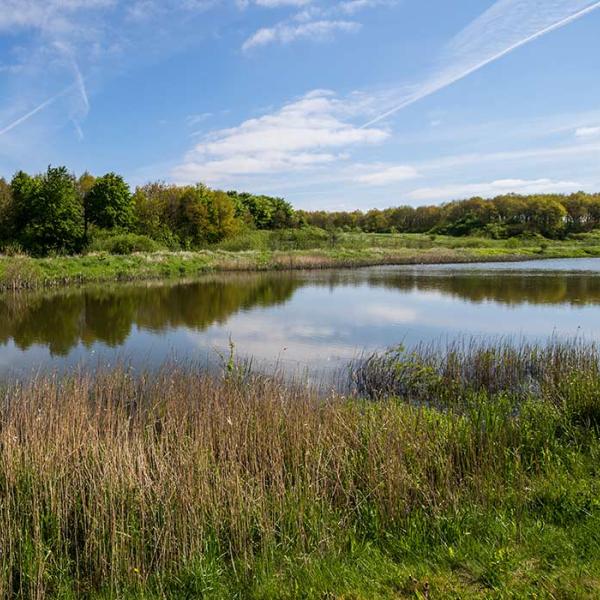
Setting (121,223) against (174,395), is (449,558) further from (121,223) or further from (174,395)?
(121,223)

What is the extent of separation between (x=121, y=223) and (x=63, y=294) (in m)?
21.9

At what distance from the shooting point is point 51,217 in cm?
3972

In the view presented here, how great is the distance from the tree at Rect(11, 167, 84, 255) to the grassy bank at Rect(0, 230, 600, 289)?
6321 millimetres

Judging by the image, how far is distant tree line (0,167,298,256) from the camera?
40094 mm

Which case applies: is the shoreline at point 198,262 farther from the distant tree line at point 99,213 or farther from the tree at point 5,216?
the tree at point 5,216

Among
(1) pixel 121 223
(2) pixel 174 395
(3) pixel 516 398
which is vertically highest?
(1) pixel 121 223

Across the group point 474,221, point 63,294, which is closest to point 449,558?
point 63,294

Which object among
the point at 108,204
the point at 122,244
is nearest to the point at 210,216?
the point at 108,204

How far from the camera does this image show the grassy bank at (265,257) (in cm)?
2905

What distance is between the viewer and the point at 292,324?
17.5 metres

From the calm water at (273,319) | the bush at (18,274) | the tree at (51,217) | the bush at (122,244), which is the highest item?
the tree at (51,217)

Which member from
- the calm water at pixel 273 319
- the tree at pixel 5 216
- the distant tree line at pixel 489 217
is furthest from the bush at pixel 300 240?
the calm water at pixel 273 319

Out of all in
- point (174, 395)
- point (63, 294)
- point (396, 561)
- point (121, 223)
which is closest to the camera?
point (396, 561)

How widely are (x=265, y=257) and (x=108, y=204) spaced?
1367 centimetres
